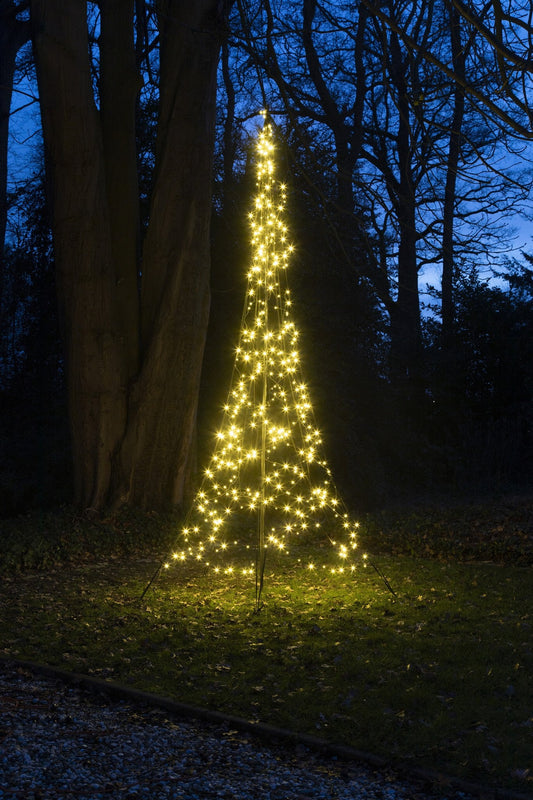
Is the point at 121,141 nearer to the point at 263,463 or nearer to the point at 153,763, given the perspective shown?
the point at 263,463

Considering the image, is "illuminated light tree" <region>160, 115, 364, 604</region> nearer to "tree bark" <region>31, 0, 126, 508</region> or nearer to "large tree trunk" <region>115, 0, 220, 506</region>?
"large tree trunk" <region>115, 0, 220, 506</region>

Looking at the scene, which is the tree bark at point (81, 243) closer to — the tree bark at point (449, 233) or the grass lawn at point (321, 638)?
the grass lawn at point (321, 638)

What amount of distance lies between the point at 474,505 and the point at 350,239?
450 centimetres

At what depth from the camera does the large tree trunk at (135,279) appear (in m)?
8.23

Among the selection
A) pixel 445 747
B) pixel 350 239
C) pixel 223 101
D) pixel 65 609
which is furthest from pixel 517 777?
pixel 223 101

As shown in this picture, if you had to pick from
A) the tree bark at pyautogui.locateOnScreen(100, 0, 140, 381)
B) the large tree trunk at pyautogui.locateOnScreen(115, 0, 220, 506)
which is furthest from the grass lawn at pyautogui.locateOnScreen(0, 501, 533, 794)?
the tree bark at pyautogui.locateOnScreen(100, 0, 140, 381)

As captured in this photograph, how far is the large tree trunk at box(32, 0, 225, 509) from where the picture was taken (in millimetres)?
8227

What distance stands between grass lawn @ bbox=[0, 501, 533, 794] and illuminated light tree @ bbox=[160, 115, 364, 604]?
0.46 meters

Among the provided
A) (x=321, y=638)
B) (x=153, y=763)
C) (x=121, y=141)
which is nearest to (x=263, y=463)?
(x=321, y=638)

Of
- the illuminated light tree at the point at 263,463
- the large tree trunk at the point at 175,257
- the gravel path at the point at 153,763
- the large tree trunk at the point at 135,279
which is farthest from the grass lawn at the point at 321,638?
the large tree trunk at the point at 175,257

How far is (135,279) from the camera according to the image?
8.66 m

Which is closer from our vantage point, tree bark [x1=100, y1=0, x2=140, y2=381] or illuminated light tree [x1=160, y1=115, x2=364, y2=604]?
illuminated light tree [x1=160, y1=115, x2=364, y2=604]

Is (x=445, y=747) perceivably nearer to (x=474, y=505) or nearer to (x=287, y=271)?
(x=474, y=505)

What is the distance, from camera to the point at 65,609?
5555 millimetres
